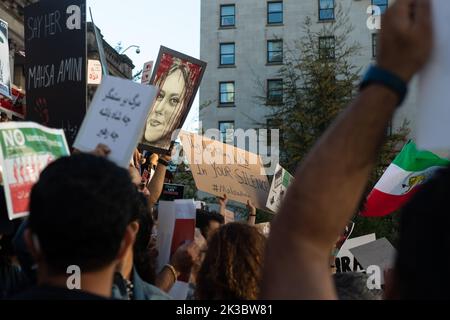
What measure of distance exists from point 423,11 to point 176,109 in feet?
11.3

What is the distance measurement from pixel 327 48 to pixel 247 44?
12726 millimetres

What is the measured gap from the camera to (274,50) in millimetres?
36531

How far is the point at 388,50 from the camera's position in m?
1.17

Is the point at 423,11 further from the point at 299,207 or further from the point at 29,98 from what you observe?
the point at 29,98

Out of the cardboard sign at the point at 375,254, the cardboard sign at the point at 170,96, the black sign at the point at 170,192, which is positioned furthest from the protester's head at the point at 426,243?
the black sign at the point at 170,192

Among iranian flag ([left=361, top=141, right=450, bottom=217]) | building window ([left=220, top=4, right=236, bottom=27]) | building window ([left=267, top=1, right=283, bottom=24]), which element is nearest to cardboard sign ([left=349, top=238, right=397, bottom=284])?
iranian flag ([left=361, top=141, right=450, bottom=217])

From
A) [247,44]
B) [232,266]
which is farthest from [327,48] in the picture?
[232,266]

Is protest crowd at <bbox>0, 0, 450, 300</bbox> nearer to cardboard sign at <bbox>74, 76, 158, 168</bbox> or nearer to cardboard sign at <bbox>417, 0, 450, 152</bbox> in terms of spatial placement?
cardboard sign at <bbox>417, 0, 450, 152</bbox>

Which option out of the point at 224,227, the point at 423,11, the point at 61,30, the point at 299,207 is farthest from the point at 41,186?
the point at 61,30

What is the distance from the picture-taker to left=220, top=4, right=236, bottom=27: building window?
37.7m

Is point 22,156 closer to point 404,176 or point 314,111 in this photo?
point 404,176

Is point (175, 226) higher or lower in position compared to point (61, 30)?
lower

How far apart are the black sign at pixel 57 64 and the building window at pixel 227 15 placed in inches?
1342

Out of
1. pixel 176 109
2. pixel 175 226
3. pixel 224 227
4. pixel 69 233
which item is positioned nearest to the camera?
pixel 69 233
